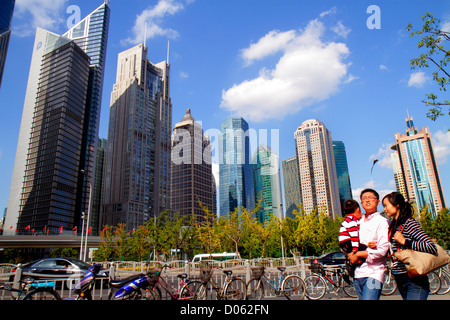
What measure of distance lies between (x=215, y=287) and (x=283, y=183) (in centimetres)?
18755

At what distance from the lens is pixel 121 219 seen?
122 m

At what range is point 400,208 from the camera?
3.94 metres

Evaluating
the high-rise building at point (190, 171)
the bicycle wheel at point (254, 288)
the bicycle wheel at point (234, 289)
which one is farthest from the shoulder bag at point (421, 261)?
the high-rise building at point (190, 171)

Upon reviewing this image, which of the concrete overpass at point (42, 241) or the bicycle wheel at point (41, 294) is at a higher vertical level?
the concrete overpass at point (42, 241)

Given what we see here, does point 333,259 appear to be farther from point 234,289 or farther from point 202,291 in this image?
point 202,291

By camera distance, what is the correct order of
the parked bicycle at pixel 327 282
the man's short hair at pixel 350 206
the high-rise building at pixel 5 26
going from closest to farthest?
the man's short hair at pixel 350 206 < the parked bicycle at pixel 327 282 < the high-rise building at pixel 5 26

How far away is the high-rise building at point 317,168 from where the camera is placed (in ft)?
520

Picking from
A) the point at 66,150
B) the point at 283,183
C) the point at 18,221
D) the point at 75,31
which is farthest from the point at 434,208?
the point at 75,31

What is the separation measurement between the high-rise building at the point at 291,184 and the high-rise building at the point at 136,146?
76.6m

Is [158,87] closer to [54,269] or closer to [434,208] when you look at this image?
[54,269]

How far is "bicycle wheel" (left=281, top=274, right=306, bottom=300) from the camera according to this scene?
8.75 metres

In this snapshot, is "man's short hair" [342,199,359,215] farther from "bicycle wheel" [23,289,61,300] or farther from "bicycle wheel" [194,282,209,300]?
"bicycle wheel" [23,289,61,300]

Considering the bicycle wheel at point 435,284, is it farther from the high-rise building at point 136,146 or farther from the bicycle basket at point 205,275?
the high-rise building at point 136,146
